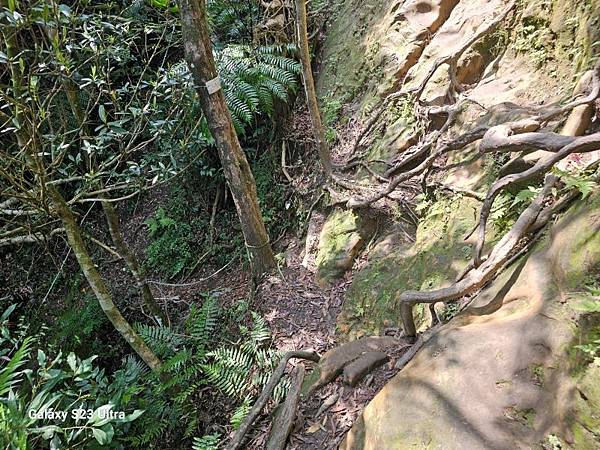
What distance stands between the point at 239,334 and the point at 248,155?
11.3 ft

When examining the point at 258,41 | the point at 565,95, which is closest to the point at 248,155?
the point at 258,41

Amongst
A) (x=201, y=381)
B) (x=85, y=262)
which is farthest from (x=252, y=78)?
(x=201, y=381)

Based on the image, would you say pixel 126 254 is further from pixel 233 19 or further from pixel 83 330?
pixel 233 19

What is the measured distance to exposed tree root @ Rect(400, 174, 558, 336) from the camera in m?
2.62

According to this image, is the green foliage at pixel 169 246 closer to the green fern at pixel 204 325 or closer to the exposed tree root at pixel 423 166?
the green fern at pixel 204 325

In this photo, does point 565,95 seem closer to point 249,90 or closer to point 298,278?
point 298,278

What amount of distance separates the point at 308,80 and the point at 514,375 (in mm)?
3835

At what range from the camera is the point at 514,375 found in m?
1.96

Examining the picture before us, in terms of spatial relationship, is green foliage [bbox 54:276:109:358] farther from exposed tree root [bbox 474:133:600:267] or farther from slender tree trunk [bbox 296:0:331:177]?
exposed tree root [bbox 474:133:600:267]

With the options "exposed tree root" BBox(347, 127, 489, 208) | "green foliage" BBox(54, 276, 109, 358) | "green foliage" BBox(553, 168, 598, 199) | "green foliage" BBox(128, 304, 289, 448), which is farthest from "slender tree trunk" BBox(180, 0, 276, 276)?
"green foliage" BBox(54, 276, 109, 358)

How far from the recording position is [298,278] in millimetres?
5172

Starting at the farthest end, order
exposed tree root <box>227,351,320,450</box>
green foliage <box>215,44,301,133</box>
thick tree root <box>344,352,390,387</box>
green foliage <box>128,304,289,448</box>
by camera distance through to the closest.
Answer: green foliage <box>215,44,301,133</box> < green foliage <box>128,304,289,448</box> < exposed tree root <box>227,351,320,450</box> < thick tree root <box>344,352,390,387</box>

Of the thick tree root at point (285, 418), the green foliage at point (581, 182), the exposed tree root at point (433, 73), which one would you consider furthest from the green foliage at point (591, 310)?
the exposed tree root at point (433, 73)

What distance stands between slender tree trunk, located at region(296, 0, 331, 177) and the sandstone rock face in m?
3.17
